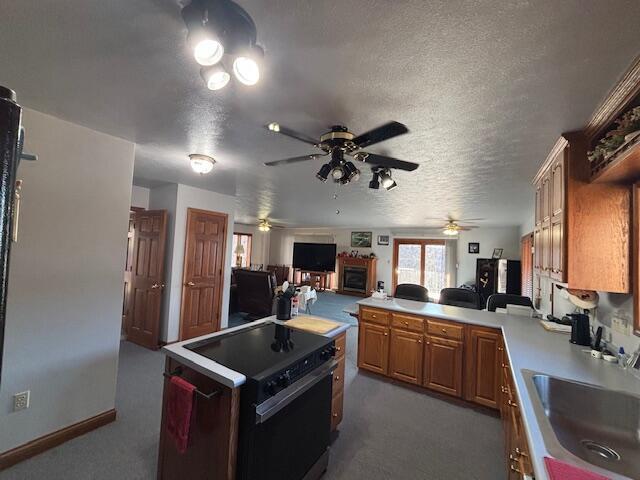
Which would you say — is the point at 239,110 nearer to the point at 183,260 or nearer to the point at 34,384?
the point at 34,384

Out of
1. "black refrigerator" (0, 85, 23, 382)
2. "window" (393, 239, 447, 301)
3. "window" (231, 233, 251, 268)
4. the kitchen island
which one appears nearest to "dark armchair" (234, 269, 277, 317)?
the kitchen island

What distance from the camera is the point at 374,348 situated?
3398 millimetres

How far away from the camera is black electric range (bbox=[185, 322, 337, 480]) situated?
53.8 inches

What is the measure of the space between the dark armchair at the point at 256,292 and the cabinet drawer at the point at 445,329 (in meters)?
3.05

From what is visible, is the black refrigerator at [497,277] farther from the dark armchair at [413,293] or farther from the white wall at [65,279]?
the white wall at [65,279]

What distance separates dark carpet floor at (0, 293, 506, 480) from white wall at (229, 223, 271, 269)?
7646 millimetres

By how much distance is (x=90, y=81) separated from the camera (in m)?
1.49

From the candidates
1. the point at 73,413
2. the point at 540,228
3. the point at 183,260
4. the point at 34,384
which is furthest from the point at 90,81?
the point at 540,228

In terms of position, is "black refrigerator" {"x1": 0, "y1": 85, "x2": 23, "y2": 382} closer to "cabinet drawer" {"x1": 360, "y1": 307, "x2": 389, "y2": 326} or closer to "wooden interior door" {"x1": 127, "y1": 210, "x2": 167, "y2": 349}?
"cabinet drawer" {"x1": 360, "y1": 307, "x2": 389, "y2": 326}

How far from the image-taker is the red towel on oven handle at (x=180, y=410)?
4.66 feet

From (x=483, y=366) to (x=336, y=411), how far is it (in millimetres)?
1554

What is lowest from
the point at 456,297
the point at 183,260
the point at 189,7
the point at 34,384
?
the point at 34,384

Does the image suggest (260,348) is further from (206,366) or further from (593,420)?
(593,420)

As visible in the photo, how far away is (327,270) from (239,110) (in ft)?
27.4
